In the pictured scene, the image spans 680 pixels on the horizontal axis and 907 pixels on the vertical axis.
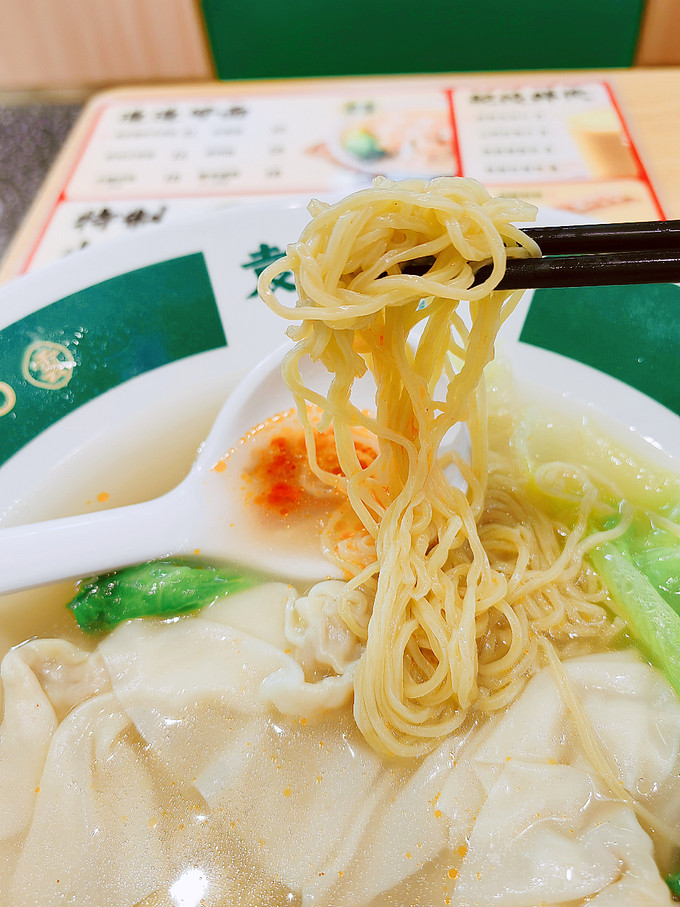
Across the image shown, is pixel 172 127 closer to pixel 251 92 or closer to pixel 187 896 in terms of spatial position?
pixel 251 92

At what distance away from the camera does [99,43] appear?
3.06m

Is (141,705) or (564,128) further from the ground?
(564,128)

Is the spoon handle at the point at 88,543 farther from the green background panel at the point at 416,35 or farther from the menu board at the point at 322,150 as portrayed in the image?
the green background panel at the point at 416,35

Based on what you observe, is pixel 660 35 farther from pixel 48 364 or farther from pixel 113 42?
pixel 48 364

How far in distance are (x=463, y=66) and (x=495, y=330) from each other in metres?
2.37

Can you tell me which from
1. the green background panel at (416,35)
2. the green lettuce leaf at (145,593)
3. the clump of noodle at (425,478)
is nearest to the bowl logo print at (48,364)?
the green lettuce leaf at (145,593)

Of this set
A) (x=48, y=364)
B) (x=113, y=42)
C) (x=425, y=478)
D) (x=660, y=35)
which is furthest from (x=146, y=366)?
(x=660, y=35)

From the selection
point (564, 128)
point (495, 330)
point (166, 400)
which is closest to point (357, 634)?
point (495, 330)

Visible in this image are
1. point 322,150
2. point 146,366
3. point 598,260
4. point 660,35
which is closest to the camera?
point 598,260

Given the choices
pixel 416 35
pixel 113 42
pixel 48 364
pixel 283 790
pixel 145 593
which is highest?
pixel 113 42

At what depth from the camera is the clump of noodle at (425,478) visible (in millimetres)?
899

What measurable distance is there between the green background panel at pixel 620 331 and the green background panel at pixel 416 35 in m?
1.88

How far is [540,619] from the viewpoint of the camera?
1.18m

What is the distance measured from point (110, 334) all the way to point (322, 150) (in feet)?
3.63
